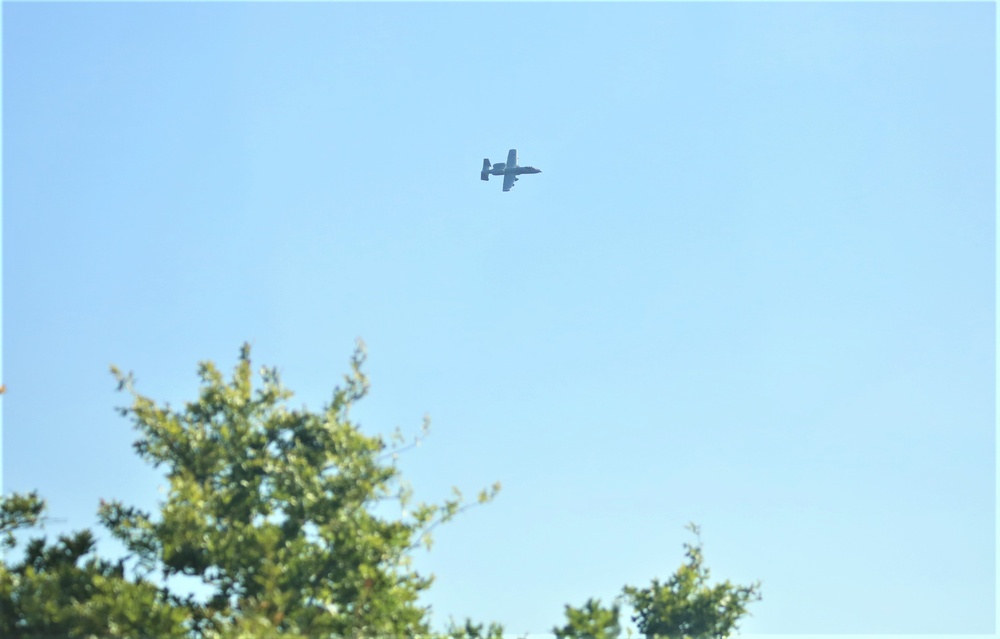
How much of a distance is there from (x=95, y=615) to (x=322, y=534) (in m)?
5.42

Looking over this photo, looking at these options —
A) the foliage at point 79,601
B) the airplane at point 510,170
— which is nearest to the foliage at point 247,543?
the foliage at point 79,601

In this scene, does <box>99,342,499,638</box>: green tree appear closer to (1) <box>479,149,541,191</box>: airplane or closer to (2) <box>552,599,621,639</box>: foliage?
(2) <box>552,599,621,639</box>: foliage

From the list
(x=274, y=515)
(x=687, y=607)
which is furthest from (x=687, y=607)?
(x=274, y=515)

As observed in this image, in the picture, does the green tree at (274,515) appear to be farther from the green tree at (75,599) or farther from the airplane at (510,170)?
the airplane at (510,170)

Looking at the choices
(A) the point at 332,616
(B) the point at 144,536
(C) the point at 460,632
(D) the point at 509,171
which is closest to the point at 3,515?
(B) the point at 144,536

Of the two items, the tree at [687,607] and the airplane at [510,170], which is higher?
the airplane at [510,170]

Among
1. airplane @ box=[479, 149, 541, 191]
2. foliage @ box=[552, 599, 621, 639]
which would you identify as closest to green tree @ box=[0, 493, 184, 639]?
foliage @ box=[552, 599, 621, 639]

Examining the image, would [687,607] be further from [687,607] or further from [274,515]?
[274,515]

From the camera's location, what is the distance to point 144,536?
1030 inches

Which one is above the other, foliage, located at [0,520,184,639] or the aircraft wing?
the aircraft wing

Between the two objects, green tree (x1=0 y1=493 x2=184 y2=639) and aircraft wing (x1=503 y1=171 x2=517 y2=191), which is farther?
aircraft wing (x1=503 y1=171 x2=517 y2=191)

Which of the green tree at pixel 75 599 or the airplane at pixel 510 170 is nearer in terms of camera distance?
the green tree at pixel 75 599

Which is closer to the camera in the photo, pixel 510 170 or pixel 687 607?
pixel 687 607

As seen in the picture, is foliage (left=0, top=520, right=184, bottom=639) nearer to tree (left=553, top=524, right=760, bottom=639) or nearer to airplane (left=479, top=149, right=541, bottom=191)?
tree (left=553, top=524, right=760, bottom=639)
